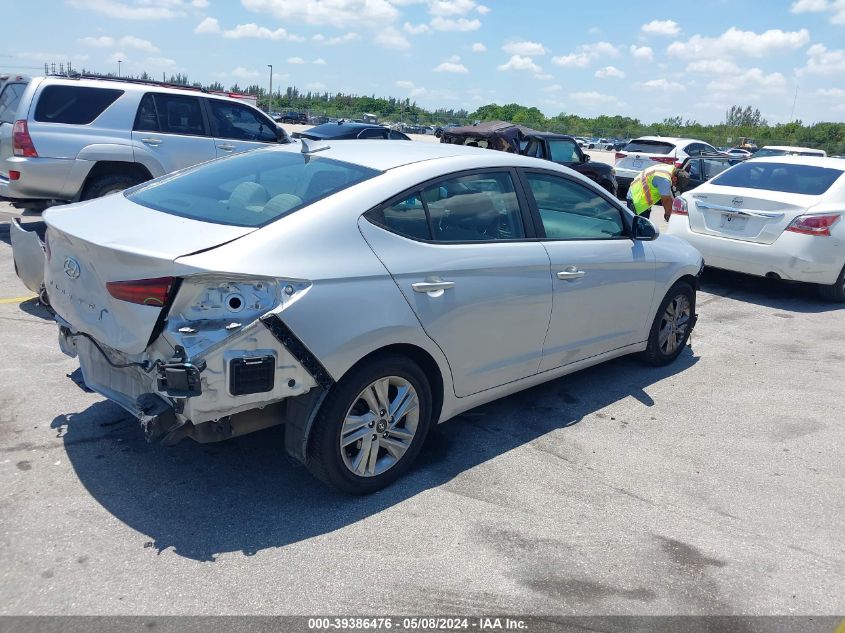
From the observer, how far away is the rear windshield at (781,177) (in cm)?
847

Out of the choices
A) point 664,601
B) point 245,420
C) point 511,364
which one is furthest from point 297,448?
point 664,601

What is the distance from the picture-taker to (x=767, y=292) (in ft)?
29.8

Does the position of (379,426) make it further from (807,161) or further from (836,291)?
(807,161)

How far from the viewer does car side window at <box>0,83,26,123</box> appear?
8828mm

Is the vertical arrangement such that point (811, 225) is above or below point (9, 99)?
below

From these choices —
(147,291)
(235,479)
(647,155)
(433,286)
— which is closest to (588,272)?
(433,286)

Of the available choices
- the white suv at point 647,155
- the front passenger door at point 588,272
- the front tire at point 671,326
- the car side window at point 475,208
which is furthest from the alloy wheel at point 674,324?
the white suv at point 647,155

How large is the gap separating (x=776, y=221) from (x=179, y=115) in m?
7.26

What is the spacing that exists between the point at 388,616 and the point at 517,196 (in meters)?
Result: 2.62

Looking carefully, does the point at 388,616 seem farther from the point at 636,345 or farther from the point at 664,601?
the point at 636,345

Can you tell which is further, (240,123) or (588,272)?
(240,123)

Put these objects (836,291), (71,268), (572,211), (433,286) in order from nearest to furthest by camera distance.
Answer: (71,268), (433,286), (572,211), (836,291)

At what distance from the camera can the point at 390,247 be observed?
11.8 ft

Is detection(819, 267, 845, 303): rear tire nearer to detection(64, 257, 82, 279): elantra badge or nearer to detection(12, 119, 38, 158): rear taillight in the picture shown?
detection(64, 257, 82, 279): elantra badge
